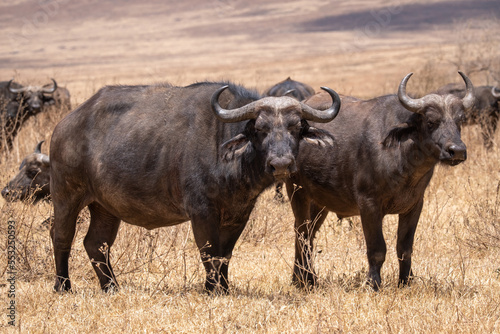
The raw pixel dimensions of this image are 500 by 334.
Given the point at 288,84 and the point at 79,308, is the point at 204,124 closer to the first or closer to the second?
the point at 79,308

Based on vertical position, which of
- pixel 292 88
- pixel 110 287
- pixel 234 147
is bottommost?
pixel 110 287

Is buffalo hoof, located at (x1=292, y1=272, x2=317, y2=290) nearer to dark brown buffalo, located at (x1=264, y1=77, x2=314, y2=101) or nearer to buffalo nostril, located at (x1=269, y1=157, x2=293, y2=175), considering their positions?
buffalo nostril, located at (x1=269, y1=157, x2=293, y2=175)

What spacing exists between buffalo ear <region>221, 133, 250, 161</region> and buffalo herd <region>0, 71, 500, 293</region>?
1cm

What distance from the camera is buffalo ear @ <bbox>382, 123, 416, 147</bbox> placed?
6.50 m

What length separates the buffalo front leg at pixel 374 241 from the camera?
6.52 metres

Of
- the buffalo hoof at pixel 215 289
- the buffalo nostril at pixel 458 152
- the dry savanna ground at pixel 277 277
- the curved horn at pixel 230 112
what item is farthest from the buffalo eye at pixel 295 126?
the buffalo hoof at pixel 215 289

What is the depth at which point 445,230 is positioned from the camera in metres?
8.77

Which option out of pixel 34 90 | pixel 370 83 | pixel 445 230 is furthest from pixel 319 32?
pixel 445 230

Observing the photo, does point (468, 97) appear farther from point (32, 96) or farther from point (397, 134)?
point (32, 96)

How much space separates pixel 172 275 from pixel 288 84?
7.77 meters

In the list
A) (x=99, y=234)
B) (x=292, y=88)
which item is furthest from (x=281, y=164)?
(x=292, y=88)

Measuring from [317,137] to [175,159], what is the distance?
1.19 meters

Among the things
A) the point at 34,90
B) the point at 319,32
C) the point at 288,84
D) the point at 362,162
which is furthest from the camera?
the point at 319,32

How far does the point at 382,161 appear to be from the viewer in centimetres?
652
